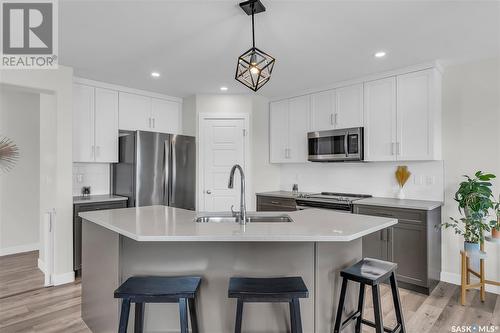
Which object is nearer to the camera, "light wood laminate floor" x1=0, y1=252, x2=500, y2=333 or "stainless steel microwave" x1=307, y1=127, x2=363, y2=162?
"light wood laminate floor" x1=0, y1=252, x2=500, y2=333

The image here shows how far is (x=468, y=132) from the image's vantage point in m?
3.29

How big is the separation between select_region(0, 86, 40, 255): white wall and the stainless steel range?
4.22m

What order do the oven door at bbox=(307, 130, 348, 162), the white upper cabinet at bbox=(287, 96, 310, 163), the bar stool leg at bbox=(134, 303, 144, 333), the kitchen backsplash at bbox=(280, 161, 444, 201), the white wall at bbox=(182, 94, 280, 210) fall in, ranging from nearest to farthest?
the bar stool leg at bbox=(134, 303, 144, 333)
the kitchen backsplash at bbox=(280, 161, 444, 201)
the oven door at bbox=(307, 130, 348, 162)
the white upper cabinet at bbox=(287, 96, 310, 163)
the white wall at bbox=(182, 94, 280, 210)

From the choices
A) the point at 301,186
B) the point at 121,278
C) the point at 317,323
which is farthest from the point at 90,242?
the point at 301,186

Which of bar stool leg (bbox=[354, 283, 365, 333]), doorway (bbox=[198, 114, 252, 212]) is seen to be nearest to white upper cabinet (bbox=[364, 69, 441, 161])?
doorway (bbox=[198, 114, 252, 212])

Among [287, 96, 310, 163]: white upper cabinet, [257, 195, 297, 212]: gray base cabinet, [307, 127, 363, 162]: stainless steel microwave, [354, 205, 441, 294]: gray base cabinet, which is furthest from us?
[287, 96, 310, 163]: white upper cabinet

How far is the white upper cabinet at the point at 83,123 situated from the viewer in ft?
12.6

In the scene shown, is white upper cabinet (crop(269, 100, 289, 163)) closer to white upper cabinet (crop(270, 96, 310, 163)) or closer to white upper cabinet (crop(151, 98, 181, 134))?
white upper cabinet (crop(270, 96, 310, 163))

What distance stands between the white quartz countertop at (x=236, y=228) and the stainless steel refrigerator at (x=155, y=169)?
1520 mm

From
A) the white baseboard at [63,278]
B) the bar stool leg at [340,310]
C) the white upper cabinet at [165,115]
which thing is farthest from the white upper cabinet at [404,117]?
the white baseboard at [63,278]

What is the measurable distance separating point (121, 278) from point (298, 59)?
2.70m

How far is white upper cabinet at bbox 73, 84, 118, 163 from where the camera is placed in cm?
386

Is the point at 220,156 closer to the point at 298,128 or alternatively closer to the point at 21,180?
the point at 298,128

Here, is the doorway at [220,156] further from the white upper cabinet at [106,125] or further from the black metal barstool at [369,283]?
the black metal barstool at [369,283]
